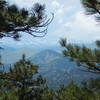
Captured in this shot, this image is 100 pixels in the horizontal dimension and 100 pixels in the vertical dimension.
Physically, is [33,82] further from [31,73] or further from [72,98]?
[72,98]

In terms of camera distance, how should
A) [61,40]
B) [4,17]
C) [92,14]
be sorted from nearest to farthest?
[92,14]
[4,17]
[61,40]

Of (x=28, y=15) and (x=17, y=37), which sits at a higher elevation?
(x=28, y=15)

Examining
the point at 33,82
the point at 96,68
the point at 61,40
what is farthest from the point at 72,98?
the point at 33,82

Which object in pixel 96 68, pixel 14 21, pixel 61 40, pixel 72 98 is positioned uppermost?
pixel 14 21

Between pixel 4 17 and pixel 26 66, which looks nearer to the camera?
pixel 4 17

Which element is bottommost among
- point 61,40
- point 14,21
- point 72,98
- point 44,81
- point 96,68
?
point 44,81

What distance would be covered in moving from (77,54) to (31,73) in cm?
1811

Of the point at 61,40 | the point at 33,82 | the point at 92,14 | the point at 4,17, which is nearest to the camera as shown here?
the point at 92,14

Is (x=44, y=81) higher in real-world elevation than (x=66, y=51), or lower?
lower

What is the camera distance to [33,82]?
90.5 feet

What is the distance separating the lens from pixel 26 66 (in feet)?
92.5

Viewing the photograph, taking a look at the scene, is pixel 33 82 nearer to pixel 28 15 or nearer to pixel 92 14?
pixel 28 15

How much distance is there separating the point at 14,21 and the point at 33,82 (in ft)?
58.3

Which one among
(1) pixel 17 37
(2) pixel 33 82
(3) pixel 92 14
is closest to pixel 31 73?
(2) pixel 33 82
